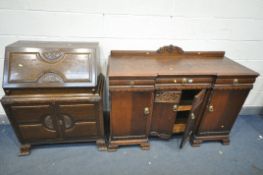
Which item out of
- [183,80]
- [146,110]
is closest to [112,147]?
[146,110]

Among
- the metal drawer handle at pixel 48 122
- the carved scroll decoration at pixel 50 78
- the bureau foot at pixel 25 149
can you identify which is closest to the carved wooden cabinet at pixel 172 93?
the carved scroll decoration at pixel 50 78

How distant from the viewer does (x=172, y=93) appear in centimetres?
138

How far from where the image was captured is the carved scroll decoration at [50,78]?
4.13ft

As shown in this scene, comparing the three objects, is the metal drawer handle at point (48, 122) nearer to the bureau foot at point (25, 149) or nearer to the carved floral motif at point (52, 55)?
the bureau foot at point (25, 149)

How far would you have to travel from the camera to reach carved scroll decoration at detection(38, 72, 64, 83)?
1260 millimetres

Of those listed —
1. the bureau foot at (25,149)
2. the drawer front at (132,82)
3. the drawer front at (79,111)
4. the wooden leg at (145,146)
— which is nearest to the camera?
the drawer front at (132,82)

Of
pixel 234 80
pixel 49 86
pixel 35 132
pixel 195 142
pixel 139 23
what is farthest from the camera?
pixel 195 142

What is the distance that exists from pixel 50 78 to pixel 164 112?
1.00 meters

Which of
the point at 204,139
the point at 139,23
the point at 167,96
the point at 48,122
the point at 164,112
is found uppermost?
the point at 139,23

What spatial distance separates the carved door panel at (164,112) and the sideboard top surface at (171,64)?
0.21 metres

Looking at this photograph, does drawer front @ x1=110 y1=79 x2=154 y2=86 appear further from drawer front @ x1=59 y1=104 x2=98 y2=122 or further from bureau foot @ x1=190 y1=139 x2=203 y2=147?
bureau foot @ x1=190 y1=139 x2=203 y2=147

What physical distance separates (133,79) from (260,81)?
5.73 ft

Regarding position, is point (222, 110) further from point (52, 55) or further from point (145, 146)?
point (52, 55)

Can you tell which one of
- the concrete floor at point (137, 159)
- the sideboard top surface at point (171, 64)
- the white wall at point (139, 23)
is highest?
the white wall at point (139, 23)
